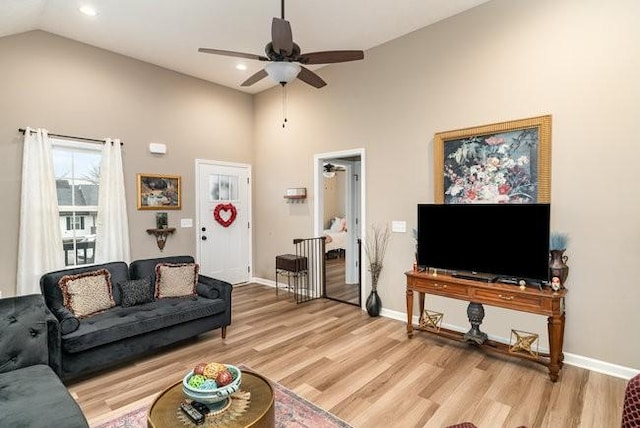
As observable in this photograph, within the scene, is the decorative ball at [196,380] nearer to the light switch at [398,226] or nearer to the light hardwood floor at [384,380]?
the light hardwood floor at [384,380]

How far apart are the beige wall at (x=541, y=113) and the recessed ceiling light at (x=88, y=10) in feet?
10.1

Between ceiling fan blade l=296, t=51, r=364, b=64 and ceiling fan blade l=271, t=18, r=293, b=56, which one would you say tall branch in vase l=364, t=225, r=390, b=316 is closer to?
ceiling fan blade l=296, t=51, r=364, b=64

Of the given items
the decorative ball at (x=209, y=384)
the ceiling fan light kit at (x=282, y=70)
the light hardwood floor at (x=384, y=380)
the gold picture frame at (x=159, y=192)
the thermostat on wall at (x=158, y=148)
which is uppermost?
the ceiling fan light kit at (x=282, y=70)

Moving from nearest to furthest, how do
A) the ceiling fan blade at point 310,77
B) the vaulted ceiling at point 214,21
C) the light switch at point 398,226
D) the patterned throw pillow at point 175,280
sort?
the ceiling fan blade at point 310,77 < the vaulted ceiling at point 214,21 < the patterned throw pillow at point 175,280 < the light switch at point 398,226

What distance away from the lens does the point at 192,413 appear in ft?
5.44

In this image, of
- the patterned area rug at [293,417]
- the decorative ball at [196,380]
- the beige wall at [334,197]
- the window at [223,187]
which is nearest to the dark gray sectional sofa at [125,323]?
the patterned area rug at [293,417]

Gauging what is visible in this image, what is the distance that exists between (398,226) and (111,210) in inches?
154

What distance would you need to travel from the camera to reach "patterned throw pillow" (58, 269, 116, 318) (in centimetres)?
321

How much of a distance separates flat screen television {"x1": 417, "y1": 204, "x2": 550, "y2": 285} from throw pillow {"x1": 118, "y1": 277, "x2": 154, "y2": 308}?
3.09 m

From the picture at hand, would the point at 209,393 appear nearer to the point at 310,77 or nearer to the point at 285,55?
the point at 285,55

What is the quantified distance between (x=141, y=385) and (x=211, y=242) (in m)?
3.22

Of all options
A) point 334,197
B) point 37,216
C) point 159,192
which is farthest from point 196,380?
point 334,197

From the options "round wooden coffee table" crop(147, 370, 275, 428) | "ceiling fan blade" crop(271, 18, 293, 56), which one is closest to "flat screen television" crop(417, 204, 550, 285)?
"ceiling fan blade" crop(271, 18, 293, 56)

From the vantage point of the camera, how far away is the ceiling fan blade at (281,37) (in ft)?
7.99
